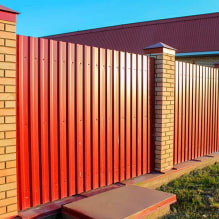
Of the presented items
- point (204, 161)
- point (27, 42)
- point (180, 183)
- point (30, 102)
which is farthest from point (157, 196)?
point (204, 161)

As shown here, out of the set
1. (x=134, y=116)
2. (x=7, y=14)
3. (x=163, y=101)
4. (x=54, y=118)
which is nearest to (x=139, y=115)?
(x=134, y=116)

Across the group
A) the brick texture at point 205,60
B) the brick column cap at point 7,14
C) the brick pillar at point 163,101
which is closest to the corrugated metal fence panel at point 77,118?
the brick pillar at point 163,101

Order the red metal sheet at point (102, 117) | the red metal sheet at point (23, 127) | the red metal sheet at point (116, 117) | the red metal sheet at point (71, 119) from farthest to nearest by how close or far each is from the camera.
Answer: the red metal sheet at point (116, 117), the red metal sheet at point (102, 117), the red metal sheet at point (71, 119), the red metal sheet at point (23, 127)

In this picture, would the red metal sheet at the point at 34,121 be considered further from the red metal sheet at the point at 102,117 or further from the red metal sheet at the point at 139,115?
the red metal sheet at the point at 139,115

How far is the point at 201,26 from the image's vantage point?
14375 mm

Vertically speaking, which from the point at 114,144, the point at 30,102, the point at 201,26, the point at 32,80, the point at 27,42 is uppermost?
the point at 201,26

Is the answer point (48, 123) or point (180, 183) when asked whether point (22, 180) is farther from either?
point (180, 183)

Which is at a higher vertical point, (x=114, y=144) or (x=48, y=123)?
(x=48, y=123)

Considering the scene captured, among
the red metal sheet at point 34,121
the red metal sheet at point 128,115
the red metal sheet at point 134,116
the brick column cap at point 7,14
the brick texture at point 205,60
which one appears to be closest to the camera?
the brick column cap at point 7,14

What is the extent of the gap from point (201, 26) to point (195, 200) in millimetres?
11816

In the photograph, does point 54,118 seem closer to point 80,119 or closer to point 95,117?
point 80,119

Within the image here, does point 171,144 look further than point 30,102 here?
Yes

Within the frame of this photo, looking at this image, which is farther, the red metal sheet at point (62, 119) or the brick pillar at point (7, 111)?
the red metal sheet at point (62, 119)

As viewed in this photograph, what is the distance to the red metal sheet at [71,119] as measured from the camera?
142 inches
